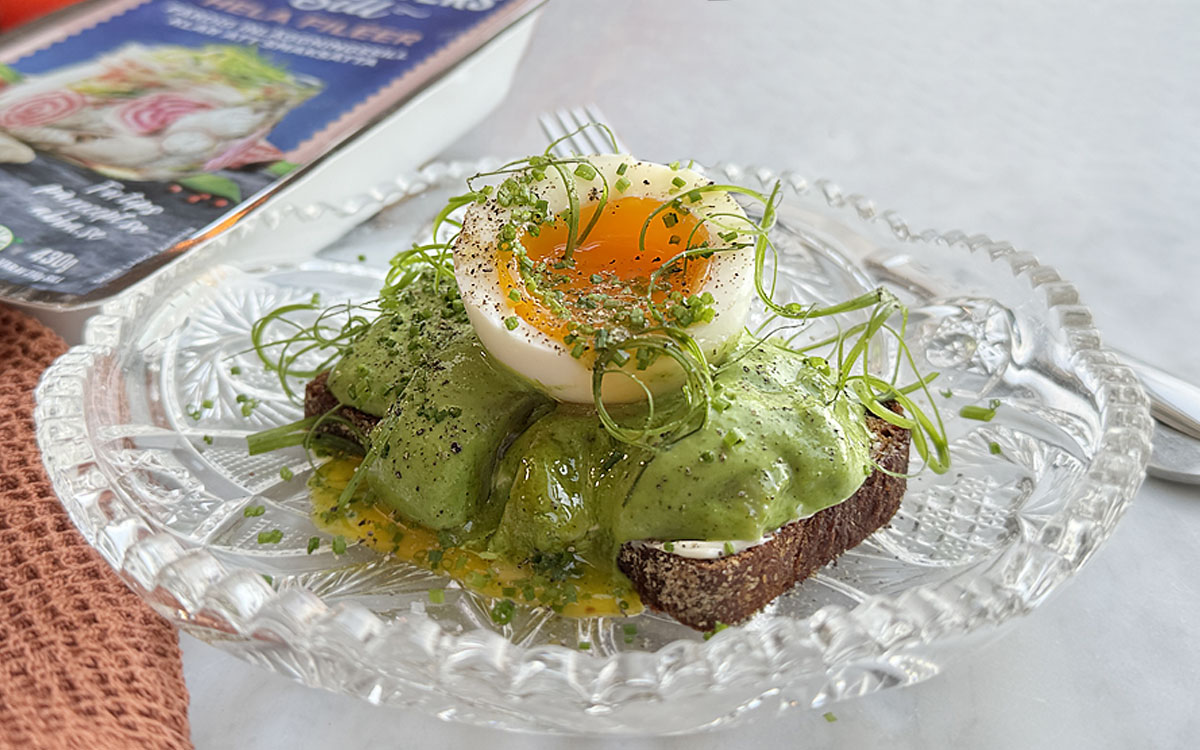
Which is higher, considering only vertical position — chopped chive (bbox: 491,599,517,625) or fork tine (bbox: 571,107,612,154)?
fork tine (bbox: 571,107,612,154)

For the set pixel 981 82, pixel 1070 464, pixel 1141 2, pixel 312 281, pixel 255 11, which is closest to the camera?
pixel 1070 464

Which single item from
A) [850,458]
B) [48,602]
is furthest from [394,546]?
[850,458]

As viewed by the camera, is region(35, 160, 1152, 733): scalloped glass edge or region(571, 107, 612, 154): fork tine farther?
region(571, 107, 612, 154): fork tine

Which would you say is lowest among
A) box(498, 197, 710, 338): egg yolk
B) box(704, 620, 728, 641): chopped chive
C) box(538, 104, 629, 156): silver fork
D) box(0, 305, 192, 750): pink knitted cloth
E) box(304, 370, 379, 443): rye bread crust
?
box(0, 305, 192, 750): pink knitted cloth

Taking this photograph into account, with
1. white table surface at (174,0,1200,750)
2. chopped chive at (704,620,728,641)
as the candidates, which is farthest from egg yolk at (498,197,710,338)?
white table surface at (174,0,1200,750)

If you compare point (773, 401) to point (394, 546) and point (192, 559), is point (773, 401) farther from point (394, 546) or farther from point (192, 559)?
point (192, 559)

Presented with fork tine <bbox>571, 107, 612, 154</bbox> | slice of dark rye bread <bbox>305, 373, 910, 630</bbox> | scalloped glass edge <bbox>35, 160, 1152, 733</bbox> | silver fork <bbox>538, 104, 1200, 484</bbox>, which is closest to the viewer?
scalloped glass edge <bbox>35, 160, 1152, 733</bbox>

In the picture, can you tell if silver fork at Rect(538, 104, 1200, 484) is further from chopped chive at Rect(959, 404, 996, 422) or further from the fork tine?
the fork tine
